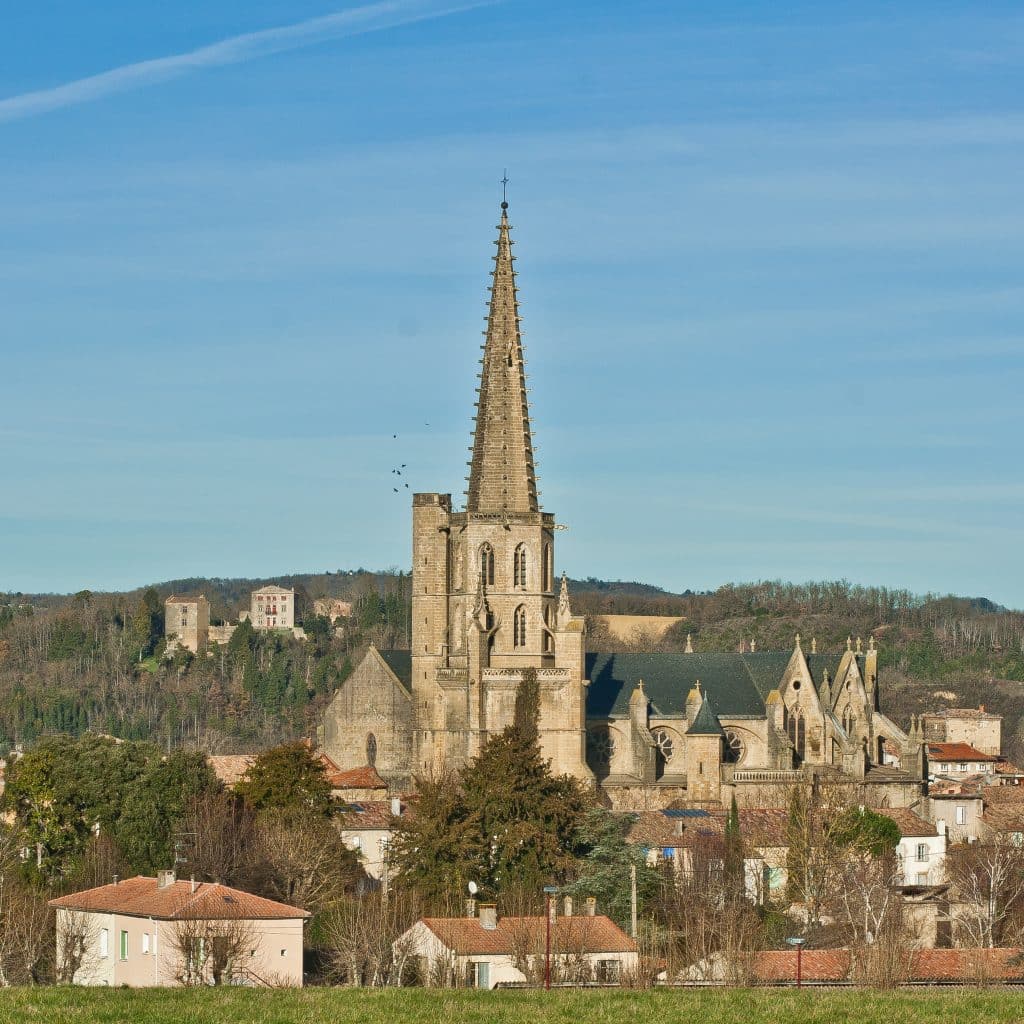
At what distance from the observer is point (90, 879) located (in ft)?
222

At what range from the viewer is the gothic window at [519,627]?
92562mm

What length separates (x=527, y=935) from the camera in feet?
172

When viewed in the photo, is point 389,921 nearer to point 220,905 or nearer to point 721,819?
point 220,905

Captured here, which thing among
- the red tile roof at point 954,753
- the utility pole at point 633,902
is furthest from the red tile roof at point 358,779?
the red tile roof at point 954,753

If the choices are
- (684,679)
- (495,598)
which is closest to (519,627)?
(495,598)

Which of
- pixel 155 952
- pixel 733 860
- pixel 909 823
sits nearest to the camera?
pixel 155 952

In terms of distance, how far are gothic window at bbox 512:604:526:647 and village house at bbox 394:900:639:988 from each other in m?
36.4

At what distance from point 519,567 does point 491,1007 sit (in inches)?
2145

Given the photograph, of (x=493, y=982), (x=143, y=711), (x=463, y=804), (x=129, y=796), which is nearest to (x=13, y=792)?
(x=129, y=796)

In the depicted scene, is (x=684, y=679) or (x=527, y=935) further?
(x=684, y=679)

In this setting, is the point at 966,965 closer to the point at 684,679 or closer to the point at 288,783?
the point at 288,783

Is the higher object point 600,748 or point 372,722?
point 372,722

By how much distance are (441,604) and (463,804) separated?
23.7 m

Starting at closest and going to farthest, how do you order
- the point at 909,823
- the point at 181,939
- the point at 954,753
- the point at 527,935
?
the point at 181,939 → the point at 527,935 → the point at 909,823 → the point at 954,753
